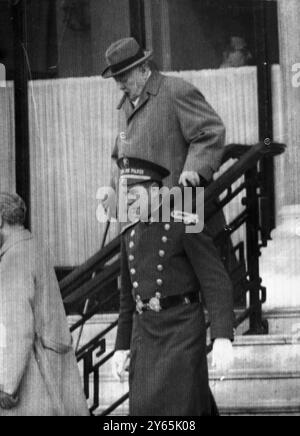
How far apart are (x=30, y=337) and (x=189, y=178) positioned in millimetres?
997

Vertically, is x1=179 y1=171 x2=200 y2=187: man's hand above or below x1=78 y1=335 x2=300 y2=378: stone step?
above

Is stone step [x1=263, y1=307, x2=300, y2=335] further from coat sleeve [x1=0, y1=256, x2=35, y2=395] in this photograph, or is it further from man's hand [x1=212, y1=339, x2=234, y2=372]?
coat sleeve [x1=0, y1=256, x2=35, y2=395]

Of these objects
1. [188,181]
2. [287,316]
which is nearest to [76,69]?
[188,181]

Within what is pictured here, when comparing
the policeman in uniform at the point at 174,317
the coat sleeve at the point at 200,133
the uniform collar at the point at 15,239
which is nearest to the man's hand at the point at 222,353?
the policeman in uniform at the point at 174,317

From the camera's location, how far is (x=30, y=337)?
5.01m

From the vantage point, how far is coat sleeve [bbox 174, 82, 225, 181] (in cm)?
486

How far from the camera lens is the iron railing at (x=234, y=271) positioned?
5.36m

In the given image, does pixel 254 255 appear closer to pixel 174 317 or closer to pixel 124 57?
pixel 174 317

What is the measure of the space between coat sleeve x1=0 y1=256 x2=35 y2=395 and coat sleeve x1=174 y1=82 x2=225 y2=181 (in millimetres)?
889

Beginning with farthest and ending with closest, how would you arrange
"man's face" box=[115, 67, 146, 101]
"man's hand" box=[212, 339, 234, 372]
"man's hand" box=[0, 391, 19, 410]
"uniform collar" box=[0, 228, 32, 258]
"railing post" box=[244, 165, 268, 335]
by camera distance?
"railing post" box=[244, 165, 268, 335], "uniform collar" box=[0, 228, 32, 258], "man's face" box=[115, 67, 146, 101], "man's hand" box=[0, 391, 19, 410], "man's hand" box=[212, 339, 234, 372]

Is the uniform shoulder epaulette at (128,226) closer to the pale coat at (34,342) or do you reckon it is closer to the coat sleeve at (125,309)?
the coat sleeve at (125,309)

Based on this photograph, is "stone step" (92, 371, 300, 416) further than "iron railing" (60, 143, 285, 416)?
No

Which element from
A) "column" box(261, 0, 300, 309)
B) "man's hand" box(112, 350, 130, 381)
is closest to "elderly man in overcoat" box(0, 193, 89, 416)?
"man's hand" box(112, 350, 130, 381)
